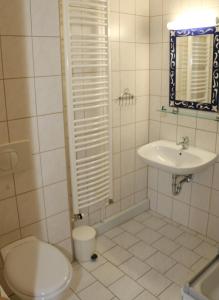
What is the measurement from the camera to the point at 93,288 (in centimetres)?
218

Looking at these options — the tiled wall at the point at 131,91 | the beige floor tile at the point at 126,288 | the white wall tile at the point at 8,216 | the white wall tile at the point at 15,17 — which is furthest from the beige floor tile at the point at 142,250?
the white wall tile at the point at 15,17

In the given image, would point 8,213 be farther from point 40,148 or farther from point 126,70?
Result: point 126,70

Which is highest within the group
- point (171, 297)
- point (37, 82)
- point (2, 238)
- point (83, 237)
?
point (37, 82)

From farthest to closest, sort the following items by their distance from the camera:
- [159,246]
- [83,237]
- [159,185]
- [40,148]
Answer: [159,185] → [159,246] → [83,237] → [40,148]

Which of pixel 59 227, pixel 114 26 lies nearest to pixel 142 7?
pixel 114 26

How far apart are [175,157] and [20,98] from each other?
1439 mm

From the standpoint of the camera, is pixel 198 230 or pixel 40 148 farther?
pixel 198 230

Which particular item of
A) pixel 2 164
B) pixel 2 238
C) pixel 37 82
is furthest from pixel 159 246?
pixel 37 82

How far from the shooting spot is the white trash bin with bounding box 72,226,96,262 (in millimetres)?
2402

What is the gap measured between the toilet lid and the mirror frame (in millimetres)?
1601

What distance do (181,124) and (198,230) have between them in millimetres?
1007

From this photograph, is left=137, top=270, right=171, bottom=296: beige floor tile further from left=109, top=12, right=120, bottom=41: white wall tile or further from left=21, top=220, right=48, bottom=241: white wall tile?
left=109, top=12, right=120, bottom=41: white wall tile

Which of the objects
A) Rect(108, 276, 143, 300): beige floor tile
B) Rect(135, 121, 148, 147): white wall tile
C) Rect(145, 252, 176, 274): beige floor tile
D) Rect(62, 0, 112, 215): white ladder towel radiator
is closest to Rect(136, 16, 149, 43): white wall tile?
Rect(62, 0, 112, 215): white ladder towel radiator

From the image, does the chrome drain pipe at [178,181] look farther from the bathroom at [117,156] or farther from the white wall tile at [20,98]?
the white wall tile at [20,98]
